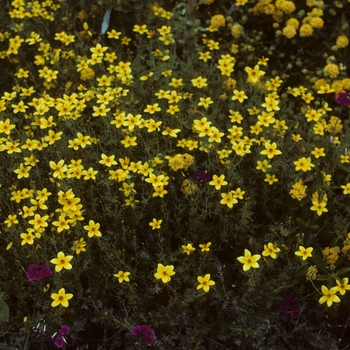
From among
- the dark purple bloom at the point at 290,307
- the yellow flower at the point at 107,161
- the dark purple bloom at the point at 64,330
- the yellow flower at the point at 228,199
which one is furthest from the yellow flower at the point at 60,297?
the dark purple bloom at the point at 290,307

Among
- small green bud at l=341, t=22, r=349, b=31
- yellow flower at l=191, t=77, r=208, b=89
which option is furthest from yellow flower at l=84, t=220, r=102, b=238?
small green bud at l=341, t=22, r=349, b=31

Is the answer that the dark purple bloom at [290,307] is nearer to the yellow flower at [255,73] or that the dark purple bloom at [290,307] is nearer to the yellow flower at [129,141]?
the yellow flower at [129,141]

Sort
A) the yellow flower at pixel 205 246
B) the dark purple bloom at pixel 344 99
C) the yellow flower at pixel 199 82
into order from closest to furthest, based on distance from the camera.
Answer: the yellow flower at pixel 205 246
the dark purple bloom at pixel 344 99
the yellow flower at pixel 199 82

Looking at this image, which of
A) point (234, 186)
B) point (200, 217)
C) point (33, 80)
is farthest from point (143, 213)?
point (33, 80)

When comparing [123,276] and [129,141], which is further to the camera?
[129,141]

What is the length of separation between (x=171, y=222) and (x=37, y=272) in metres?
0.75

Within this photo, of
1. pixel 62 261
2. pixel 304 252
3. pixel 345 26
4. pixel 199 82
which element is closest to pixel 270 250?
pixel 304 252

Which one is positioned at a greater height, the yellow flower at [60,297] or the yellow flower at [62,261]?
the yellow flower at [62,261]

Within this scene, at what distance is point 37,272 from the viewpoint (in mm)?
2070

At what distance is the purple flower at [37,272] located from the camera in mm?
2047

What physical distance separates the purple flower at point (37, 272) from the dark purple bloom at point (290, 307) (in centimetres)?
100

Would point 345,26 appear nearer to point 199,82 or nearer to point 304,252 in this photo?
point 199,82

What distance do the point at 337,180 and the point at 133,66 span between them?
1411 millimetres

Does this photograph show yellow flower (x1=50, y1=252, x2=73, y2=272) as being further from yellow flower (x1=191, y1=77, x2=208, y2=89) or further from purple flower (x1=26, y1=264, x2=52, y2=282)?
yellow flower (x1=191, y1=77, x2=208, y2=89)
